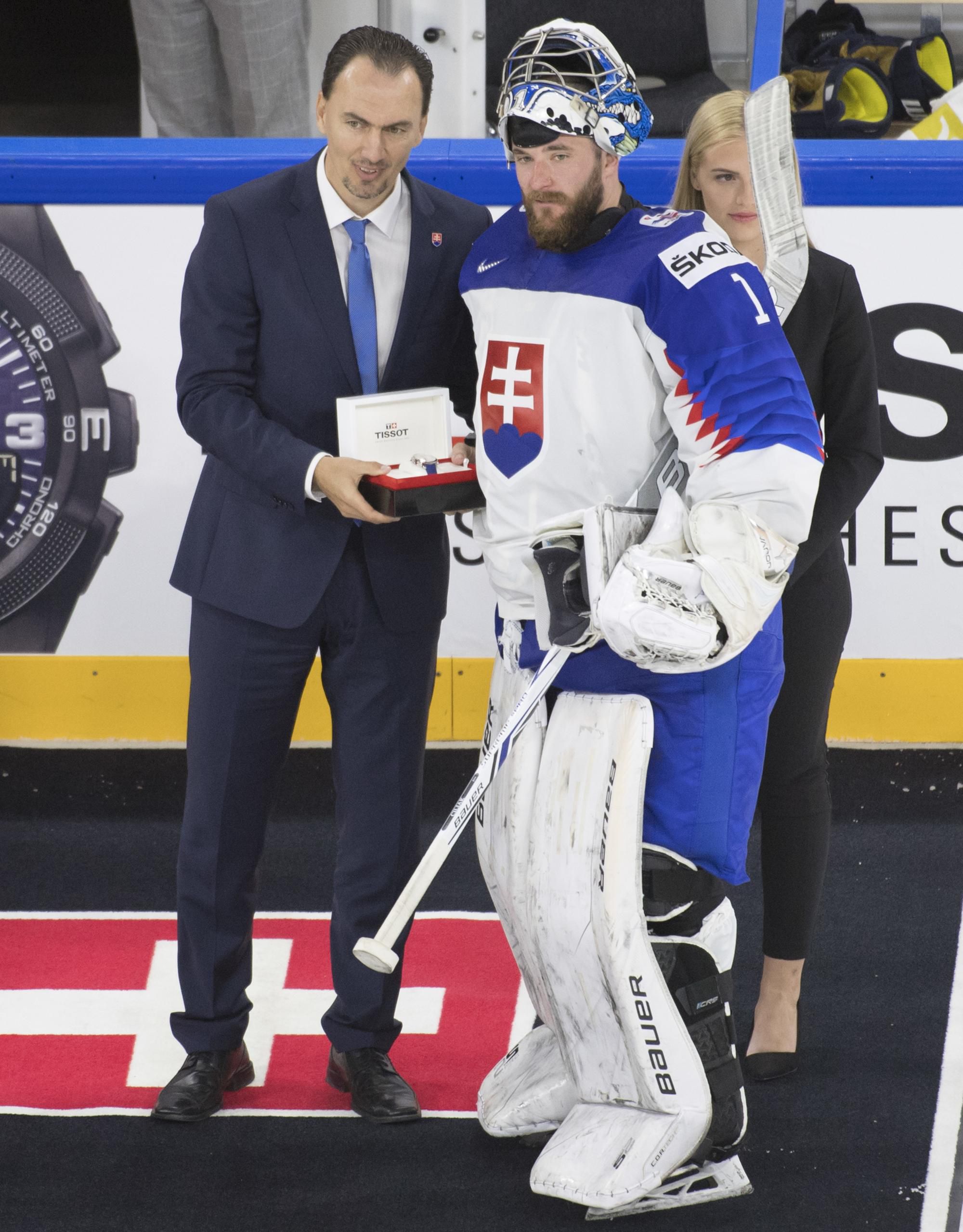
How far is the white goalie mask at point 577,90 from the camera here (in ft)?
7.26

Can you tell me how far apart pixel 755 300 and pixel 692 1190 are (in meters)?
1.29

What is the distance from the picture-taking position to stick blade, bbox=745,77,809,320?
2402 millimetres

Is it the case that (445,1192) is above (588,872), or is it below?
below

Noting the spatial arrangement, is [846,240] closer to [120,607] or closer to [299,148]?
[299,148]

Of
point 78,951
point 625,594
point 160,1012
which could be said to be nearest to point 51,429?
point 78,951

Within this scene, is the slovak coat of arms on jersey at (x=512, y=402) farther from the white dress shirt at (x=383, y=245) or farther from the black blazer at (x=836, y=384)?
the black blazer at (x=836, y=384)

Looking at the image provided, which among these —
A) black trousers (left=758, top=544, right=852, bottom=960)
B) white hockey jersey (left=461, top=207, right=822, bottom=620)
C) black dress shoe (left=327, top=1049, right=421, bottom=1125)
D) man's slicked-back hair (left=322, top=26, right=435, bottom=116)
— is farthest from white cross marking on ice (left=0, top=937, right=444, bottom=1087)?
man's slicked-back hair (left=322, top=26, right=435, bottom=116)

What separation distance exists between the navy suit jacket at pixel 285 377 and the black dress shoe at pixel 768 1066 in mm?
939

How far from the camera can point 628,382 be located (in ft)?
7.23

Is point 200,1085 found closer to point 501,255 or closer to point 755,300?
point 501,255

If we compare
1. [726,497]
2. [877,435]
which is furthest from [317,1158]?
[877,435]

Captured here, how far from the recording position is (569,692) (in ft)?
7.69

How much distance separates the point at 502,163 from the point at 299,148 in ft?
1.66

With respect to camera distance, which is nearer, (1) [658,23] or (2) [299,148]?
(2) [299,148]
